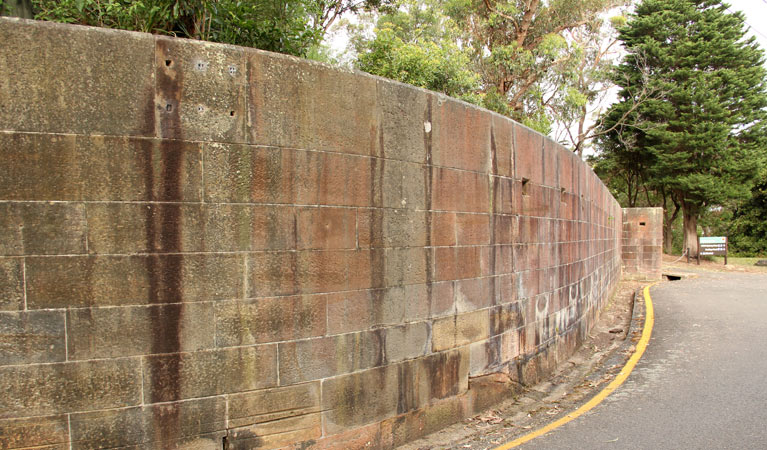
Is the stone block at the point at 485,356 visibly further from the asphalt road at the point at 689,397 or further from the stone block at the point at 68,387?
the stone block at the point at 68,387

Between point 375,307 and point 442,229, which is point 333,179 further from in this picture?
point 442,229

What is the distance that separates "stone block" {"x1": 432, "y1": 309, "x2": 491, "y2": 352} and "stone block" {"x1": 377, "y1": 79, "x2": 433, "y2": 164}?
1522 mm

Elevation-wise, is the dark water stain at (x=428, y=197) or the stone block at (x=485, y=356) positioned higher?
the dark water stain at (x=428, y=197)

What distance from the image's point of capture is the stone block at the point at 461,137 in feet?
15.5

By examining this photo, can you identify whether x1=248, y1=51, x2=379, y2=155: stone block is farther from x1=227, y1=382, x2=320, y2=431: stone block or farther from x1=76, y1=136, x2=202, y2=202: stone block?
x1=227, y1=382, x2=320, y2=431: stone block

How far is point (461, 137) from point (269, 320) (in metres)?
2.60

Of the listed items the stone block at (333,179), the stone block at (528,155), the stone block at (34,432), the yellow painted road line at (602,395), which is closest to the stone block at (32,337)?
the stone block at (34,432)

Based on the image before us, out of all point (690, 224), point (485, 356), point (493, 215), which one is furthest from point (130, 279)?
point (690, 224)

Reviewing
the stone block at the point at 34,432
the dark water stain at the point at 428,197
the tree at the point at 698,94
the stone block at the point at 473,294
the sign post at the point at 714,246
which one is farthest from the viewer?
the tree at the point at 698,94

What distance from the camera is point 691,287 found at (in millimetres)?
16250

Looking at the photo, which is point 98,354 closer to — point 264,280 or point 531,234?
point 264,280

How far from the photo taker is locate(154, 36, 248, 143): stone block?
10.6 feet

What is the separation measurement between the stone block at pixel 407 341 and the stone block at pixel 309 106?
4.98 feet

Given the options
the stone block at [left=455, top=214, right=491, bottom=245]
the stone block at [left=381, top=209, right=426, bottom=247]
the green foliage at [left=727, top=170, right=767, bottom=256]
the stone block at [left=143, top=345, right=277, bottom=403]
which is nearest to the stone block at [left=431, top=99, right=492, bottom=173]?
the stone block at [left=455, top=214, right=491, bottom=245]
